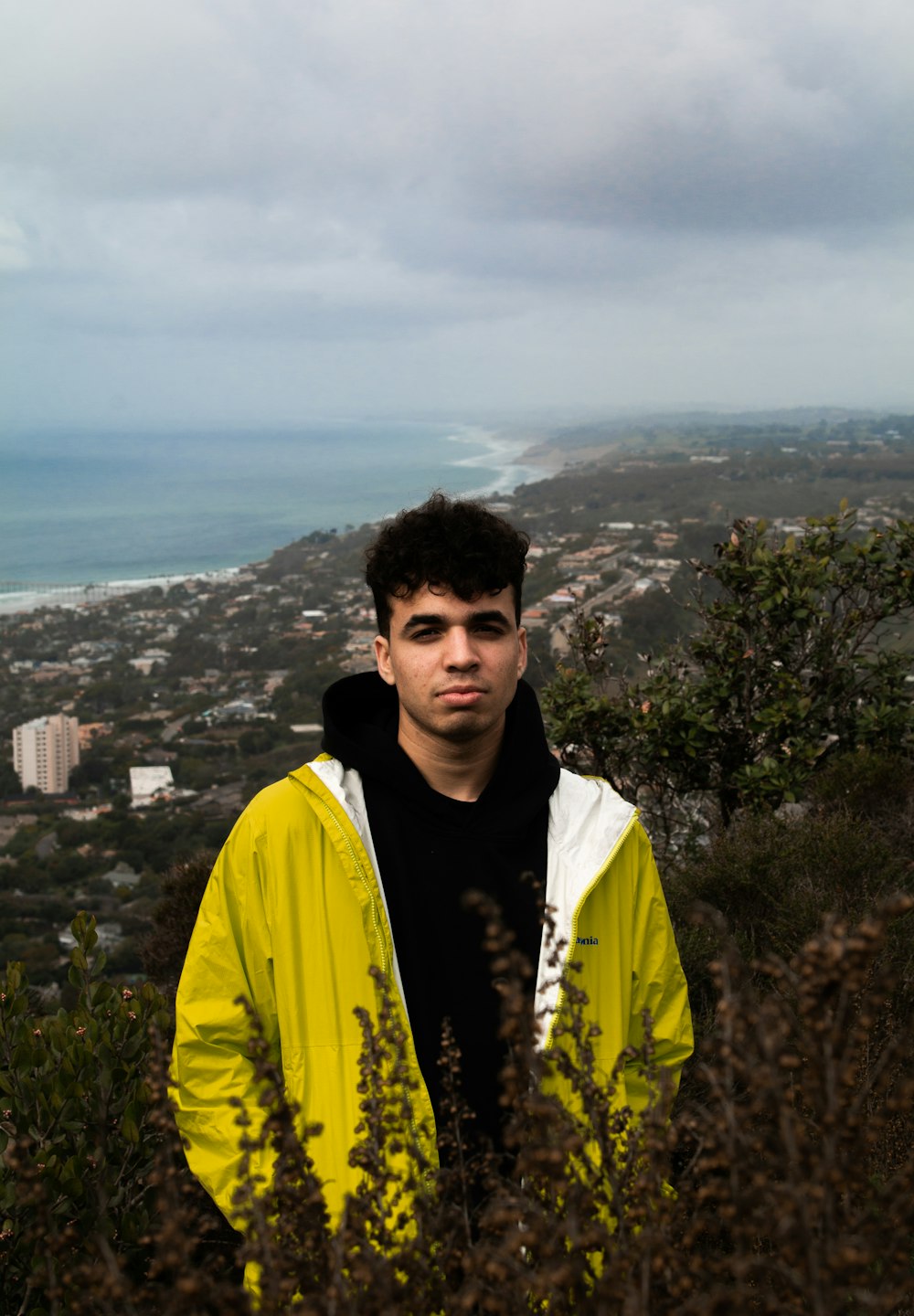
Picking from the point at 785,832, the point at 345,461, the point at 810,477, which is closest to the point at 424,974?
the point at 785,832

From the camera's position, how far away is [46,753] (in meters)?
26.5

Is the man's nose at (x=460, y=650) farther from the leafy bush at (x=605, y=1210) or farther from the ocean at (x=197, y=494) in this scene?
the ocean at (x=197, y=494)

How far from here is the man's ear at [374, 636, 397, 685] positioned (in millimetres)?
2186

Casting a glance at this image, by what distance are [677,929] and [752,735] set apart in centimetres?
165

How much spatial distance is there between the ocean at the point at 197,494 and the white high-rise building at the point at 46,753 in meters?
15.3

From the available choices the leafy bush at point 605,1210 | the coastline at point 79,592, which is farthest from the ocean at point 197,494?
the leafy bush at point 605,1210

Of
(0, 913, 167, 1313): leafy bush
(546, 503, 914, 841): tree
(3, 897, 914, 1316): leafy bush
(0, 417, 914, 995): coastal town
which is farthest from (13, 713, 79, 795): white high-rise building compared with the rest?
(3, 897, 914, 1316): leafy bush

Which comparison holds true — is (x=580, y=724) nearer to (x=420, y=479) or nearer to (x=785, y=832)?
(x=785, y=832)

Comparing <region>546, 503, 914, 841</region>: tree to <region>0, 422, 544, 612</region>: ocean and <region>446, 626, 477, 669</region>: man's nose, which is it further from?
<region>0, 422, 544, 612</region>: ocean

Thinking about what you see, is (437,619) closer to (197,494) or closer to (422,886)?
(422,886)

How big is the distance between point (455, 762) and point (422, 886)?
279mm

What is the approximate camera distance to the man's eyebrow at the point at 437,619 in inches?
79.7

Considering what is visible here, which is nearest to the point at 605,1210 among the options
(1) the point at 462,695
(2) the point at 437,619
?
(1) the point at 462,695

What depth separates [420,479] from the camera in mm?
90875
